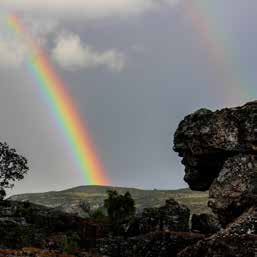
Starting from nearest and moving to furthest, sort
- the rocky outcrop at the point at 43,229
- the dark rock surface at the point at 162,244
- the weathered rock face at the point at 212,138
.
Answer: the dark rock surface at the point at 162,244 < the weathered rock face at the point at 212,138 < the rocky outcrop at the point at 43,229

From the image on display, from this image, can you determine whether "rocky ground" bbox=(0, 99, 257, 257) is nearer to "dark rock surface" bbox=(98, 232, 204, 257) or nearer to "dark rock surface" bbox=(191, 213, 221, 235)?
"dark rock surface" bbox=(98, 232, 204, 257)

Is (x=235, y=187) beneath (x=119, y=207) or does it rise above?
above

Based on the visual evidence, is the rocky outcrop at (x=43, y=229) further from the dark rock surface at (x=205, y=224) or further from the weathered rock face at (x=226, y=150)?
the weathered rock face at (x=226, y=150)

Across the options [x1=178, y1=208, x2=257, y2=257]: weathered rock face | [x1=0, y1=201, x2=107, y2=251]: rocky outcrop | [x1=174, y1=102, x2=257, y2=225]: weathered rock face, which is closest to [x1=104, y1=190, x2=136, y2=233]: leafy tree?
[x1=0, y1=201, x2=107, y2=251]: rocky outcrop

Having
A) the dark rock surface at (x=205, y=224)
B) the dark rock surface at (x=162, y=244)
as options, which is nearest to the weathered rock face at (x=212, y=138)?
the dark rock surface at (x=162, y=244)

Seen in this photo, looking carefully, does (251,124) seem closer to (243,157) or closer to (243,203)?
(243,157)

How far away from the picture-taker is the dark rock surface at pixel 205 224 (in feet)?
242

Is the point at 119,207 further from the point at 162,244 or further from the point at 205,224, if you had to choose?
the point at 162,244

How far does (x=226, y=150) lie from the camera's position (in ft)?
127

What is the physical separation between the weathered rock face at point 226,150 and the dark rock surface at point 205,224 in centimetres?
3323

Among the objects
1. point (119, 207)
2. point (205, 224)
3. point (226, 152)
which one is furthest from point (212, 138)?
point (119, 207)

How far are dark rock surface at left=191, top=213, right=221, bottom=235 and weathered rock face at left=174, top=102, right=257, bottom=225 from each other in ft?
109

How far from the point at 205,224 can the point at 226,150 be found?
3928 centimetres

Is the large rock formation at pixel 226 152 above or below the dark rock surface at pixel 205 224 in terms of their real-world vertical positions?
above
